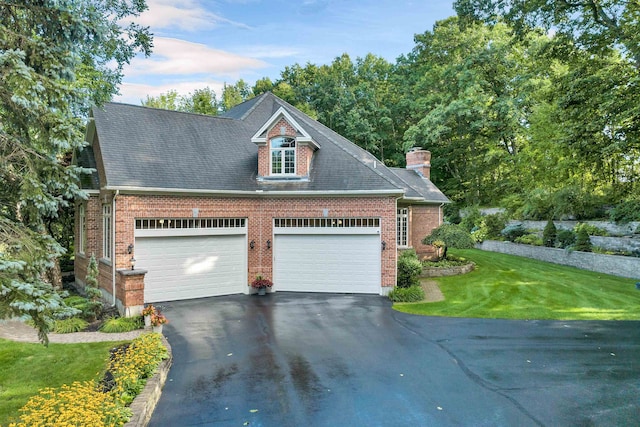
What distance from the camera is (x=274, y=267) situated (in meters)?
15.1

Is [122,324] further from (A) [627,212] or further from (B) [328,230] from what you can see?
(A) [627,212]

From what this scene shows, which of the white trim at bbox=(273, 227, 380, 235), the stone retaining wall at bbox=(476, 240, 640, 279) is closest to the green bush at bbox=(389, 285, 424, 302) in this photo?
the white trim at bbox=(273, 227, 380, 235)

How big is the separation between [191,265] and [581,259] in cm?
1813

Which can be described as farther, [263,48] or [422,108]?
[422,108]

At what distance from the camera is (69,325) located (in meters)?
10.5

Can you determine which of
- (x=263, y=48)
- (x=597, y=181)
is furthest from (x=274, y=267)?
(x=597, y=181)

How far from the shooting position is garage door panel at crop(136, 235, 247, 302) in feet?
43.5

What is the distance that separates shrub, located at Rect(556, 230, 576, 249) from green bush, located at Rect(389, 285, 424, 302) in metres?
11.3

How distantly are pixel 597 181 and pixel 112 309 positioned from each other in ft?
81.8

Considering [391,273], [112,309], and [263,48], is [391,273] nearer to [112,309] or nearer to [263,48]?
[112,309]

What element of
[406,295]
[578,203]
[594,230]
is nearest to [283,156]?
[406,295]

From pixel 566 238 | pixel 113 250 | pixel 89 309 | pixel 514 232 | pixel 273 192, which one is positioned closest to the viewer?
pixel 89 309

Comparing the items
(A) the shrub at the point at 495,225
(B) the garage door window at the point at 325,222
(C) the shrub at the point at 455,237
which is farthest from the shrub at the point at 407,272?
(A) the shrub at the point at 495,225

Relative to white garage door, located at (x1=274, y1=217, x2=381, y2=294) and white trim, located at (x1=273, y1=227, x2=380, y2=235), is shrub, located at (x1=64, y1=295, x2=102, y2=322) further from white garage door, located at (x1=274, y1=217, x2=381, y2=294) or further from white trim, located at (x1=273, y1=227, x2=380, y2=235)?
white trim, located at (x1=273, y1=227, x2=380, y2=235)
